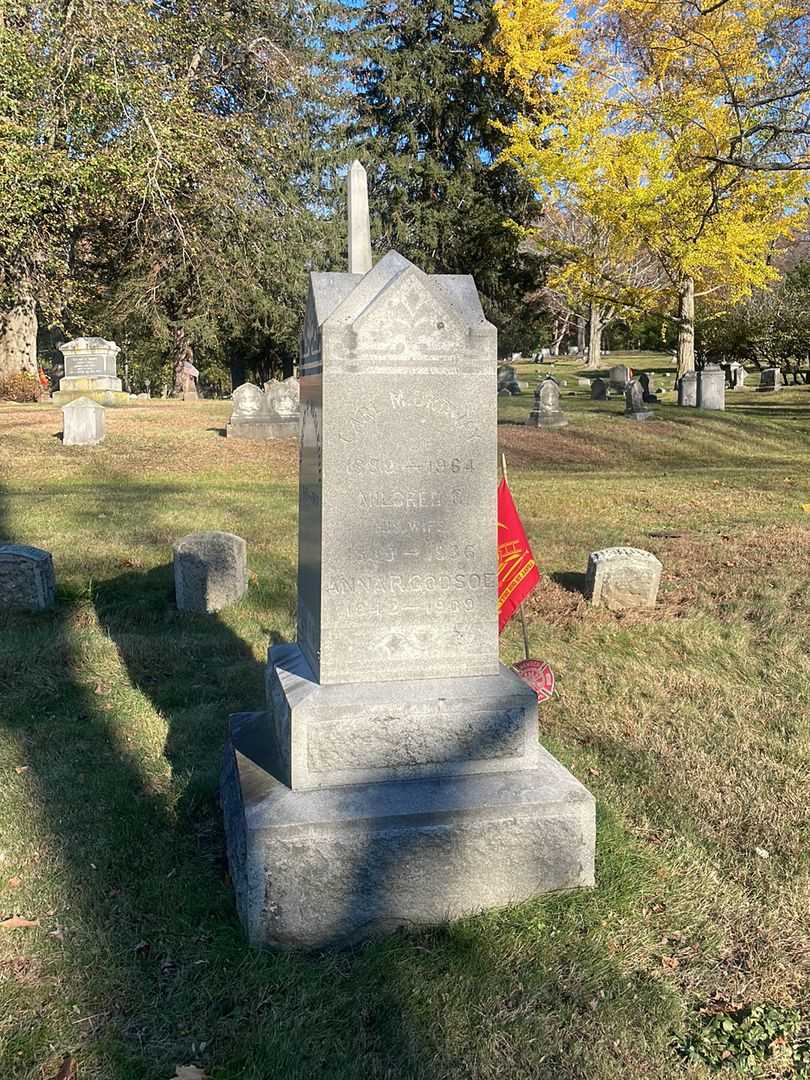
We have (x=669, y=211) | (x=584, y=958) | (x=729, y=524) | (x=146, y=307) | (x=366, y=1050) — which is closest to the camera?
(x=366, y=1050)

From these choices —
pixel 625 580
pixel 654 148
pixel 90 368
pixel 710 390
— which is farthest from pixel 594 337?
pixel 625 580

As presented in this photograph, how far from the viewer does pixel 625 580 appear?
7367mm

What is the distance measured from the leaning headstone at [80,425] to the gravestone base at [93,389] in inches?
360

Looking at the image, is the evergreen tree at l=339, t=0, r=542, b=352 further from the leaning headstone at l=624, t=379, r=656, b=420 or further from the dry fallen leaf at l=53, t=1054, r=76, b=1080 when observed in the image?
the dry fallen leaf at l=53, t=1054, r=76, b=1080

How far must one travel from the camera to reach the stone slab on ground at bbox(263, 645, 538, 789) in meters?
3.33

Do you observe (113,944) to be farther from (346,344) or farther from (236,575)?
(236,575)

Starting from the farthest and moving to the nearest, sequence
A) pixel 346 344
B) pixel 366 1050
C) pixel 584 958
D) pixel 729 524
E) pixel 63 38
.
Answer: pixel 63 38 → pixel 729 524 → pixel 346 344 → pixel 584 958 → pixel 366 1050

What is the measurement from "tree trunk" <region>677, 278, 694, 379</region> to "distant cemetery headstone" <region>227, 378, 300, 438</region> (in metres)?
13.8

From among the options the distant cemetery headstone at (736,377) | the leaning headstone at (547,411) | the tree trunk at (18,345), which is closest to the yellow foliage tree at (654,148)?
the leaning headstone at (547,411)

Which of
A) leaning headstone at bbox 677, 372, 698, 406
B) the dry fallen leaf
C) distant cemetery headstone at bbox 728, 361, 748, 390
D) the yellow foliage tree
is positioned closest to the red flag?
the dry fallen leaf

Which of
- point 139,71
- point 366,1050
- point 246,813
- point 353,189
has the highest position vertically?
point 139,71

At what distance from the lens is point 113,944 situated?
3.09 m

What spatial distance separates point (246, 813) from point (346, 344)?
172 centimetres

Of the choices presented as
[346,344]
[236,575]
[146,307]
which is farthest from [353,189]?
[146,307]
